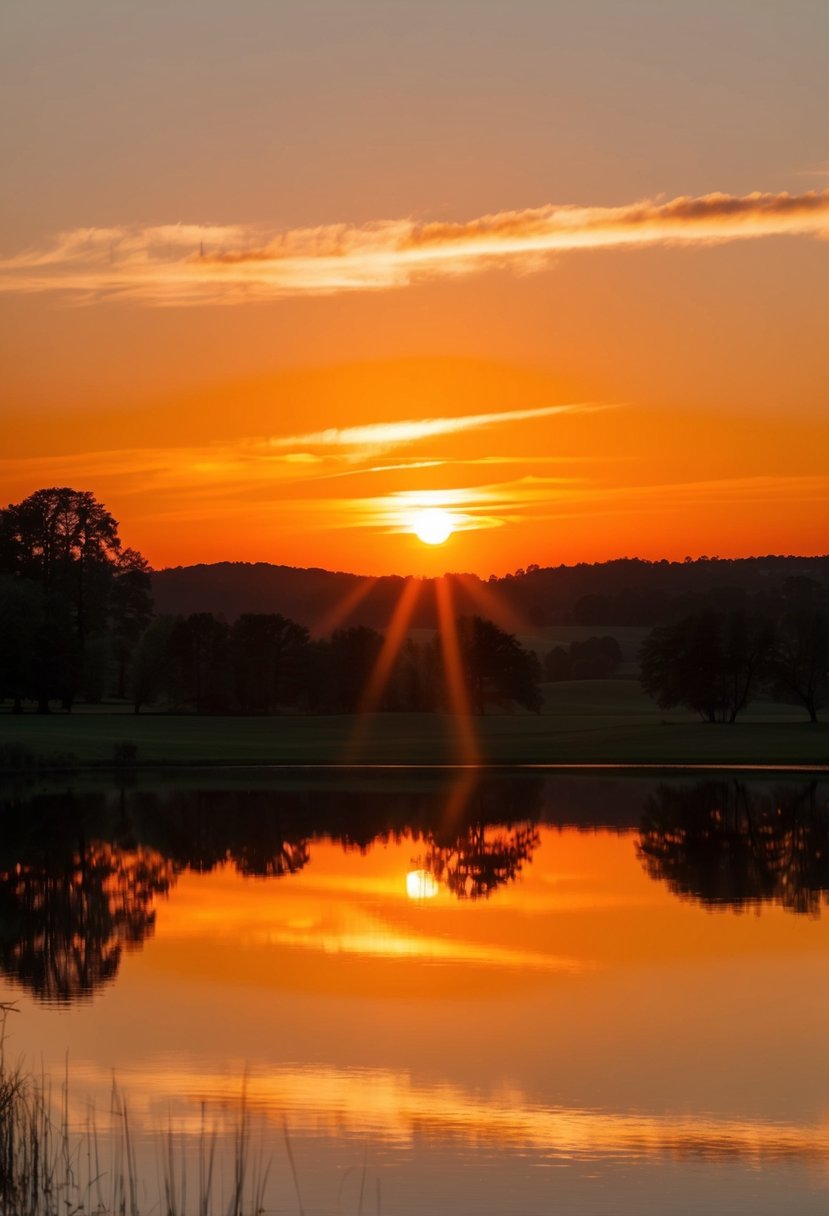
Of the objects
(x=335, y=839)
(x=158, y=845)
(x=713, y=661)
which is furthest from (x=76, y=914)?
(x=713, y=661)

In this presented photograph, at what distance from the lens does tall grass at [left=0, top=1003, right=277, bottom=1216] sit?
11.0m

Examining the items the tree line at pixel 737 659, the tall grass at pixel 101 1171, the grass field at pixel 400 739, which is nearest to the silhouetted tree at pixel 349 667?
the grass field at pixel 400 739

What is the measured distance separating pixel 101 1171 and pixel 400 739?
241ft

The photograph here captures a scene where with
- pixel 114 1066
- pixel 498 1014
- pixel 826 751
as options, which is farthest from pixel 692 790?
pixel 114 1066

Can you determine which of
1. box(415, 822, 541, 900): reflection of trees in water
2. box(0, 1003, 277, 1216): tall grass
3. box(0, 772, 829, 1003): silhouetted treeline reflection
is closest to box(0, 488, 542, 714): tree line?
box(0, 772, 829, 1003): silhouetted treeline reflection

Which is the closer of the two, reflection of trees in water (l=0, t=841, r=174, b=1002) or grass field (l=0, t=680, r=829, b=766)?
reflection of trees in water (l=0, t=841, r=174, b=1002)

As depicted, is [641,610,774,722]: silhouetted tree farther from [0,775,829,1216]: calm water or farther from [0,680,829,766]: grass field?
[0,775,829,1216]: calm water

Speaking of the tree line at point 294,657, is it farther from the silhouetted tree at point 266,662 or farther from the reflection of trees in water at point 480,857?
the reflection of trees in water at point 480,857

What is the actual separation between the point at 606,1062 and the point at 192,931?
397 inches

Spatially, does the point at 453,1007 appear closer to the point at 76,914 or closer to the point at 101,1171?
the point at 101,1171

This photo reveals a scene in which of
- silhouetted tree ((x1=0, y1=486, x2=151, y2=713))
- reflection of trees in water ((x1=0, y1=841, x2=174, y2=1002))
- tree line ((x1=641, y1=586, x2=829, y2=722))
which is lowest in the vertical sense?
reflection of trees in water ((x1=0, y1=841, x2=174, y2=1002))

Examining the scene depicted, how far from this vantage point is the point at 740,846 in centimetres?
3534

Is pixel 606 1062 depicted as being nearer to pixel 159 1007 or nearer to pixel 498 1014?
pixel 498 1014

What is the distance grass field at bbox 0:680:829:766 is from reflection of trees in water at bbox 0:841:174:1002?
108ft
